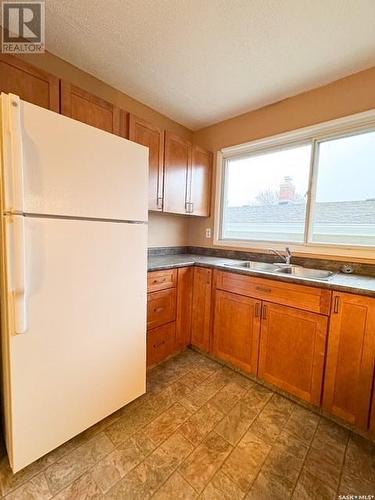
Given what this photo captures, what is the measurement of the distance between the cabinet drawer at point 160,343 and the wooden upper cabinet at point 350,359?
1.21m

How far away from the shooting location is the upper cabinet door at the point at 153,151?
1.92 metres

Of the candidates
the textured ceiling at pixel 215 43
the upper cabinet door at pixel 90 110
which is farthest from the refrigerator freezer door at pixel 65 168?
the textured ceiling at pixel 215 43

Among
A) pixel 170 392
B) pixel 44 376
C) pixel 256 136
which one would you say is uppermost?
pixel 256 136

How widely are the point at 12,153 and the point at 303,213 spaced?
214cm

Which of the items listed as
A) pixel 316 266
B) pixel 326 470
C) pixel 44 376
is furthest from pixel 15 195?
pixel 316 266

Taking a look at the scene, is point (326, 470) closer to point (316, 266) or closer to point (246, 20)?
point (316, 266)

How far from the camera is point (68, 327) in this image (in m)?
1.15

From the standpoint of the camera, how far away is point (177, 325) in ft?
7.08

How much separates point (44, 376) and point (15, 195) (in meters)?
0.83

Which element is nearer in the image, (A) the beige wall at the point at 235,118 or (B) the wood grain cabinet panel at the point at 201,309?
(A) the beige wall at the point at 235,118

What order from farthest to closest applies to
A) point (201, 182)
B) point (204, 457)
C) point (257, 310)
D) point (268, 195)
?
point (201, 182)
point (268, 195)
point (257, 310)
point (204, 457)

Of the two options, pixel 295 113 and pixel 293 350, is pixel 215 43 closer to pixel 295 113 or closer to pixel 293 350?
pixel 295 113

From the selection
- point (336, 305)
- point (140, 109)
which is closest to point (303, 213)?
point (336, 305)

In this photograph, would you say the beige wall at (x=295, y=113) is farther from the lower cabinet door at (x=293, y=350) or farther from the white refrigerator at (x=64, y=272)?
the white refrigerator at (x=64, y=272)
